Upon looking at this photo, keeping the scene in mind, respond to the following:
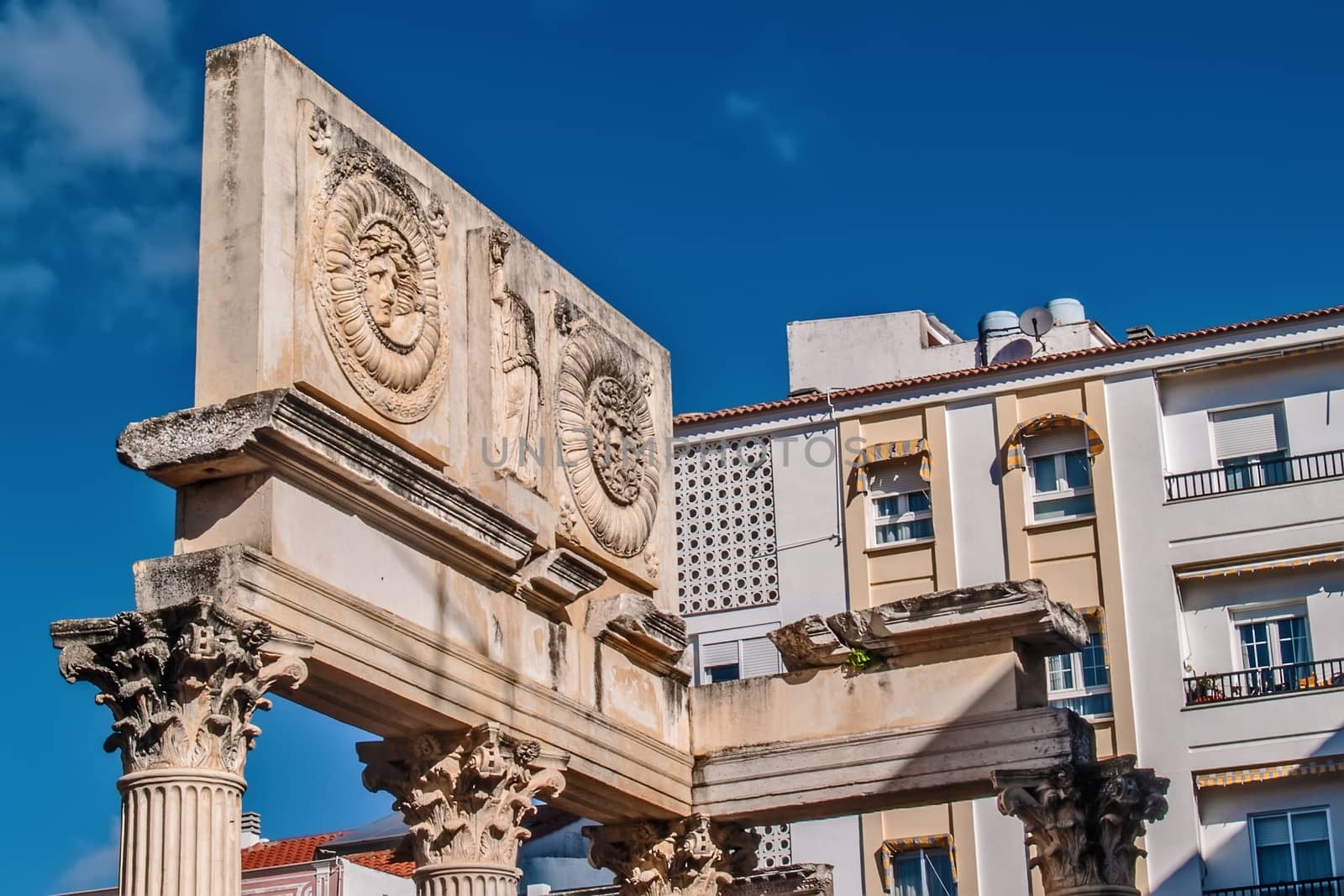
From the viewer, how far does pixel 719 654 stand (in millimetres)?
33281

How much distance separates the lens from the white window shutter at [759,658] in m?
32.9

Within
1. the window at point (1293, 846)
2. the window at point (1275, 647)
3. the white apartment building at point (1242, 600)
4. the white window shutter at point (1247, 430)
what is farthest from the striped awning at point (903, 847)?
the white window shutter at point (1247, 430)

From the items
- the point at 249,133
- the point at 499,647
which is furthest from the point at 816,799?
the point at 249,133

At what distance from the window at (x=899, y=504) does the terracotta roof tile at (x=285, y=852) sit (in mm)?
9847

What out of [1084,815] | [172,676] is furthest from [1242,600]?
[172,676]

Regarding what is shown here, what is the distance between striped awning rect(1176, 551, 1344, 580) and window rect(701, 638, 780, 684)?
6041mm

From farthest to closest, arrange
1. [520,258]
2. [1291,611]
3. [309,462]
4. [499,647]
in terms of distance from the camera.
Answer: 1. [1291,611]
2. [520,258]
3. [499,647]
4. [309,462]

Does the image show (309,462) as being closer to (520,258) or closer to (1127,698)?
(520,258)

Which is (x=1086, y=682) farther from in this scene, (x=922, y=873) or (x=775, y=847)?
(x=775, y=847)

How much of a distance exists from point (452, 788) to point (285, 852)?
2072 centimetres

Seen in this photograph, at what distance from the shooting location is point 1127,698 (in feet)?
102

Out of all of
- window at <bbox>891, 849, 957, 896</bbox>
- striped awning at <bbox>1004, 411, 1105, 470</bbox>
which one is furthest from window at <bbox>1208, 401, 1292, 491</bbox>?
window at <bbox>891, 849, 957, 896</bbox>

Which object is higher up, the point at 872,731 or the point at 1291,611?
the point at 1291,611

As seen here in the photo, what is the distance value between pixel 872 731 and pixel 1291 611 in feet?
48.6
